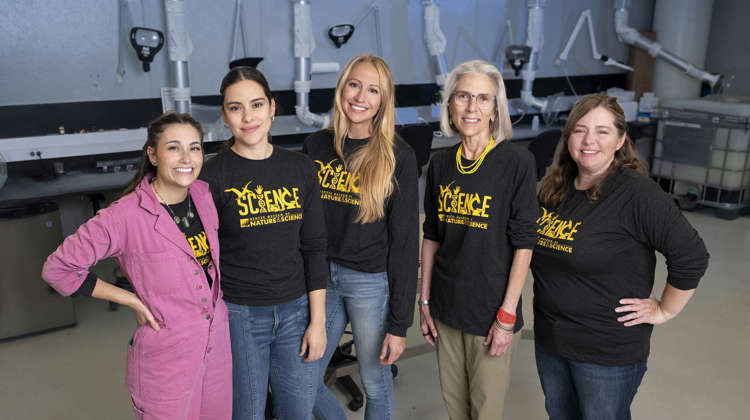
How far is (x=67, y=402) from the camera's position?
2.46m

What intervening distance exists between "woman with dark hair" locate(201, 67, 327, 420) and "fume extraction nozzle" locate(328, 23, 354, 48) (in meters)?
3.20

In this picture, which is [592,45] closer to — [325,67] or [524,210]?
[325,67]

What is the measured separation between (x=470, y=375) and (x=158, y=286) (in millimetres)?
889

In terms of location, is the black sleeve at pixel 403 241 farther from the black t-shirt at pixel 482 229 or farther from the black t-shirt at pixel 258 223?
the black t-shirt at pixel 258 223

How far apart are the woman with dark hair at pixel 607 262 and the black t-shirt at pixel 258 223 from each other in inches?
26.8

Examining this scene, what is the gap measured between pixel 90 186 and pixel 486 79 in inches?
102

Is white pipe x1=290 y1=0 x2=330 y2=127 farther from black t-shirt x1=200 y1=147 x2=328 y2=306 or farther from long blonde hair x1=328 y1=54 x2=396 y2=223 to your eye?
black t-shirt x1=200 y1=147 x2=328 y2=306

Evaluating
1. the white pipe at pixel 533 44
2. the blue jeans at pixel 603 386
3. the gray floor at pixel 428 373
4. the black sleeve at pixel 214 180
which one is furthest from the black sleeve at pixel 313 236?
the white pipe at pixel 533 44

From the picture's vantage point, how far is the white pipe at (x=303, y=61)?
13.8 feet

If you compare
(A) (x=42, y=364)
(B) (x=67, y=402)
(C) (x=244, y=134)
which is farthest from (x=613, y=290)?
(A) (x=42, y=364)

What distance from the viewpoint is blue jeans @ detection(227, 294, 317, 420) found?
145cm

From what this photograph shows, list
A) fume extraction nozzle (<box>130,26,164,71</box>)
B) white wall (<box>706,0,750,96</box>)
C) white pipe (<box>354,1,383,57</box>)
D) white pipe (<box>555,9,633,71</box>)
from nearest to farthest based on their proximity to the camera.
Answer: fume extraction nozzle (<box>130,26,164,71</box>) → white pipe (<box>354,1,383,57</box>) → white pipe (<box>555,9,633,71</box>) → white wall (<box>706,0,750,96</box>)

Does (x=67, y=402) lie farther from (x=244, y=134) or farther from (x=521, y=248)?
(x=521, y=248)

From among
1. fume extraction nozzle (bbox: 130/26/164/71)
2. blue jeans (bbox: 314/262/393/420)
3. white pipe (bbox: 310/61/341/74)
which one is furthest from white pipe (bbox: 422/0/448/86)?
blue jeans (bbox: 314/262/393/420)
